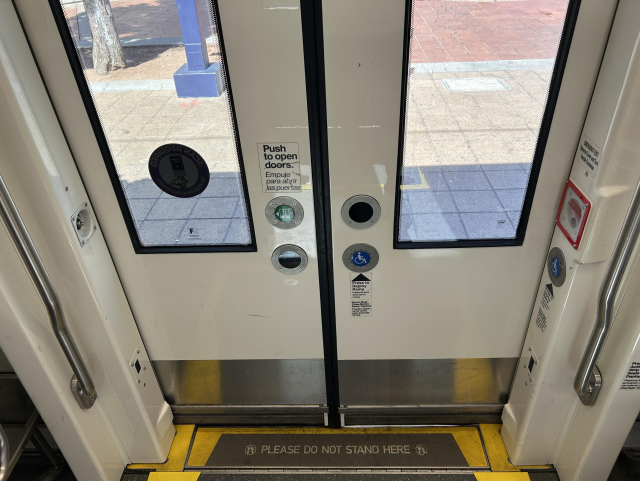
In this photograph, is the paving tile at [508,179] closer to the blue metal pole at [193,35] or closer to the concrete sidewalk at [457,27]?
the concrete sidewalk at [457,27]

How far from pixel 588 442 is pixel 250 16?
92.9 inches

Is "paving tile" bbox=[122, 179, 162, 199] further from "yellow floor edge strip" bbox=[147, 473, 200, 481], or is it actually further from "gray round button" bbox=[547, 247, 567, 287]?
"gray round button" bbox=[547, 247, 567, 287]

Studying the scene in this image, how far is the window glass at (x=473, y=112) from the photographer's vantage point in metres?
1.77

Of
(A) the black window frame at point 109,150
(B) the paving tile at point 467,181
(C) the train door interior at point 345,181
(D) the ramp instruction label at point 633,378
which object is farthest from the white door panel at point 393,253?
(D) the ramp instruction label at point 633,378

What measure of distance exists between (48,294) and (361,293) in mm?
1333

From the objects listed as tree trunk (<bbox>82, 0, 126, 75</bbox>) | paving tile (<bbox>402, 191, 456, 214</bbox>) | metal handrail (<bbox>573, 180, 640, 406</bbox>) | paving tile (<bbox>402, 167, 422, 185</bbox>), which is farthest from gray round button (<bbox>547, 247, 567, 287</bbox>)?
tree trunk (<bbox>82, 0, 126, 75</bbox>)

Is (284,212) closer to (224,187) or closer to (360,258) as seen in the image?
(224,187)

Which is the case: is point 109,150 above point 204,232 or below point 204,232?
above

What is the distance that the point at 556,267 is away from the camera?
2.19 meters

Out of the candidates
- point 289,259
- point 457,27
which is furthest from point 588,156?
point 289,259

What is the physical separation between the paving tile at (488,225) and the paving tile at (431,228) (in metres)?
0.03

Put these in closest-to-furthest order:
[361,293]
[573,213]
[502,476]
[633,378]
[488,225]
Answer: [573,213] < [633,378] < [488,225] < [361,293] < [502,476]

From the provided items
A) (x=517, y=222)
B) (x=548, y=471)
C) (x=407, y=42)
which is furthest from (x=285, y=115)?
(x=548, y=471)

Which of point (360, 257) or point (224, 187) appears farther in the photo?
point (360, 257)
